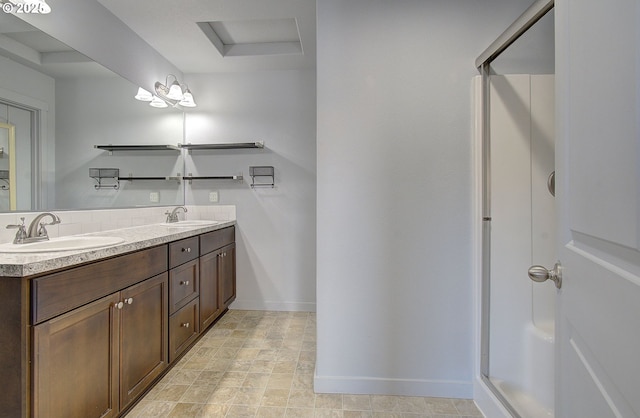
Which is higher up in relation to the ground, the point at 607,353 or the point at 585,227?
the point at 585,227

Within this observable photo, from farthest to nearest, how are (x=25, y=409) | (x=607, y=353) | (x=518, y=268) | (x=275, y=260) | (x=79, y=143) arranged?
(x=275, y=260)
(x=79, y=143)
(x=518, y=268)
(x=25, y=409)
(x=607, y=353)

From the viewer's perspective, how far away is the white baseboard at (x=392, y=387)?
1.60m

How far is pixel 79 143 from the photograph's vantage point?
192 centimetres

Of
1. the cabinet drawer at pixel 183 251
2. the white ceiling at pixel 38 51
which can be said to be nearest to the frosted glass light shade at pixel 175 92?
the white ceiling at pixel 38 51

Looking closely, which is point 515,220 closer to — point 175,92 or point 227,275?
point 227,275

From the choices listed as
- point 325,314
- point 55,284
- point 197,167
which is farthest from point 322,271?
point 197,167

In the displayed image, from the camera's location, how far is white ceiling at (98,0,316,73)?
2045 mm

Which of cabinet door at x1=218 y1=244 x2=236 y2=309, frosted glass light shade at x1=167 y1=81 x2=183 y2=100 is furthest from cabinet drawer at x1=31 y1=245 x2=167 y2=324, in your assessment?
frosted glass light shade at x1=167 y1=81 x2=183 y2=100

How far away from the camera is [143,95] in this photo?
8.07ft

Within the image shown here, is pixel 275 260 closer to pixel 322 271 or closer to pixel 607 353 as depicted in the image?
pixel 322 271

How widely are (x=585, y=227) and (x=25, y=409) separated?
1.71 m

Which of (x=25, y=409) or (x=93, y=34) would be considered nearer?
(x=25, y=409)

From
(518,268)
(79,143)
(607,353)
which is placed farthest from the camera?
(79,143)

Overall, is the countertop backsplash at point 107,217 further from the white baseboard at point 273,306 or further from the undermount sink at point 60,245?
the white baseboard at point 273,306
